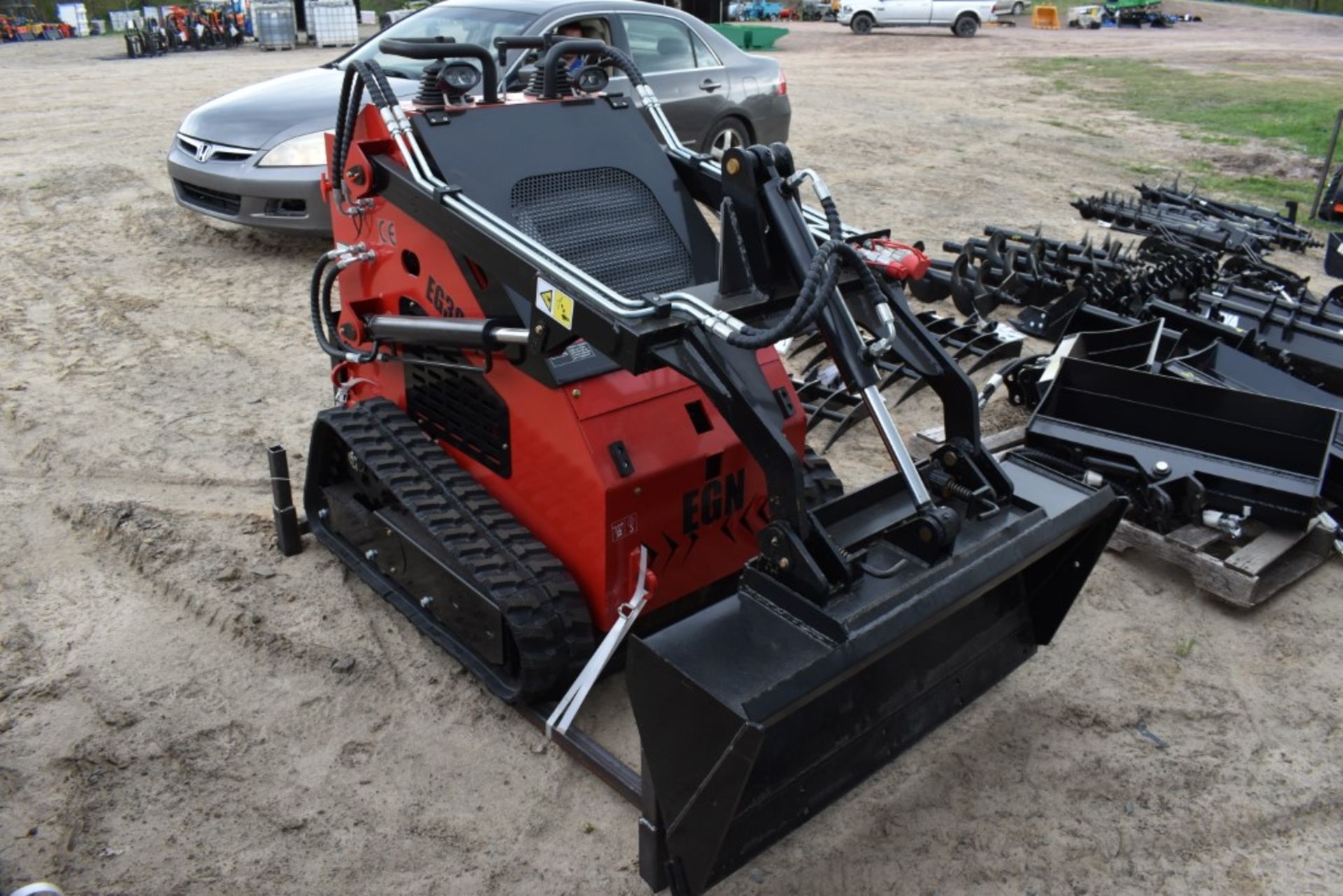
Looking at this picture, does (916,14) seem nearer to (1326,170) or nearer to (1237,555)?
(1326,170)

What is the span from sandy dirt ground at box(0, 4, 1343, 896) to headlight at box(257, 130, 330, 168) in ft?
5.39

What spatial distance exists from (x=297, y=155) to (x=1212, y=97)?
16.1 metres

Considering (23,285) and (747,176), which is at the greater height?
(747,176)

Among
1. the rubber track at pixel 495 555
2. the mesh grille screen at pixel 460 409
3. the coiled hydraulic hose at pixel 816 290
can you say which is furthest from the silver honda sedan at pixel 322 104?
the coiled hydraulic hose at pixel 816 290

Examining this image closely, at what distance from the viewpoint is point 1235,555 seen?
421cm

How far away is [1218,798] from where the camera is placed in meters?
3.22

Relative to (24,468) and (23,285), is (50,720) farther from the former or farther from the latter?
(23,285)

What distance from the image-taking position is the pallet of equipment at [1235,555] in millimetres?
4105

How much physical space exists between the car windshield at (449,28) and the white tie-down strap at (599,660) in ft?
16.3

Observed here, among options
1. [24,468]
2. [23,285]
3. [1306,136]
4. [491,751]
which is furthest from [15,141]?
[1306,136]

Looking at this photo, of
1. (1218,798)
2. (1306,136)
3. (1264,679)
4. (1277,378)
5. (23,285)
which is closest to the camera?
(1218,798)

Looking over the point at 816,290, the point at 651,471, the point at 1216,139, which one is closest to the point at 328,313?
the point at 651,471

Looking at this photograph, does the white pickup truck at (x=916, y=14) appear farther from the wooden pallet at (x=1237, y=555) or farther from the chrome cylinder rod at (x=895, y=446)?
the chrome cylinder rod at (x=895, y=446)

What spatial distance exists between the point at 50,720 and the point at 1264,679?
13.2 ft
